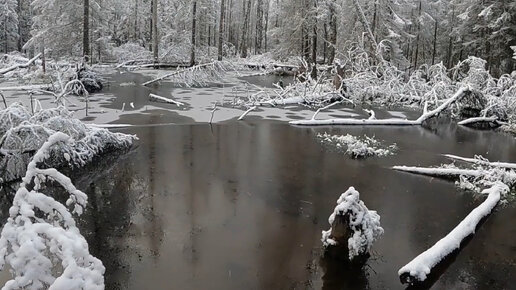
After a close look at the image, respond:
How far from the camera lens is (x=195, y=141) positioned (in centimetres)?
1238

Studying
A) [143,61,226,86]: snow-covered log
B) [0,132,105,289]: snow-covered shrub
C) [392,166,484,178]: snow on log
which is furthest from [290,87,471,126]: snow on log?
[0,132,105,289]: snow-covered shrub

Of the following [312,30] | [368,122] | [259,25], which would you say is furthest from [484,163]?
[259,25]

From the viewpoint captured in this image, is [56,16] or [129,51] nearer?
[56,16]

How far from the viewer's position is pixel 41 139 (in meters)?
9.22

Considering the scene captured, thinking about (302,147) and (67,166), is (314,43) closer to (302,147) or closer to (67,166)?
(302,147)

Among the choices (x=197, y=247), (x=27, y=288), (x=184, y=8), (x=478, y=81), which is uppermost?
(x=184, y=8)

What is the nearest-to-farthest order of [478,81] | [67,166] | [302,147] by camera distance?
1. [67,166]
2. [302,147]
3. [478,81]

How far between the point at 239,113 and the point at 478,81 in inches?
429

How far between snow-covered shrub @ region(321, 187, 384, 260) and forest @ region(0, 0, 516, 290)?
2cm

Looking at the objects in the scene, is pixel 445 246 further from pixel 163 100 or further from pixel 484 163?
pixel 163 100

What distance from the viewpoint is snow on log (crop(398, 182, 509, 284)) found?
554cm

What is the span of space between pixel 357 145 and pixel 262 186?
151 inches

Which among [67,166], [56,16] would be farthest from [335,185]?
[56,16]

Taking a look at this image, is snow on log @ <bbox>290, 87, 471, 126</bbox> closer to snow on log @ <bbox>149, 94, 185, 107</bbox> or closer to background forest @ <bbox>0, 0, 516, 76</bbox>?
snow on log @ <bbox>149, 94, 185, 107</bbox>
